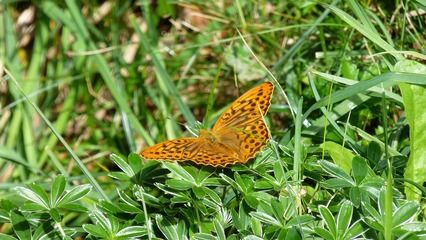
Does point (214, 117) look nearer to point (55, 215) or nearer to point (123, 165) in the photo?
point (123, 165)

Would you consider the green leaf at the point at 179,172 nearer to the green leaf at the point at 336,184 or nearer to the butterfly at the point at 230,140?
the butterfly at the point at 230,140

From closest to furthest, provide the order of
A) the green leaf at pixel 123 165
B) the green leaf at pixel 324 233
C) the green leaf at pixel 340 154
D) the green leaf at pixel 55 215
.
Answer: the green leaf at pixel 324 233 < the green leaf at pixel 55 215 < the green leaf at pixel 123 165 < the green leaf at pixel 340 154

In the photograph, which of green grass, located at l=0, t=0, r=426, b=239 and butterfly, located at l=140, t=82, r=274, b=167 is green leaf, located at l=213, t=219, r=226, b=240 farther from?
butterfly, located at l=140, t=82, r=274, b=167

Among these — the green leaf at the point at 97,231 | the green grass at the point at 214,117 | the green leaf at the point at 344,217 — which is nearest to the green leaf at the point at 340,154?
the green grass at the point at 214,117

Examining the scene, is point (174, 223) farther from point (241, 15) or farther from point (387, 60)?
point (241, 15)

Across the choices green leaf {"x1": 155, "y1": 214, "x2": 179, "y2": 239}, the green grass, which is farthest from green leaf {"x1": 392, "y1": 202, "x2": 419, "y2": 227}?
green leaf {"x1": 155, "y1": 214, "x2": 179, "y2": 239}

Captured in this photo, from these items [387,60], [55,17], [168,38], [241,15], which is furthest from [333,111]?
[55,17]

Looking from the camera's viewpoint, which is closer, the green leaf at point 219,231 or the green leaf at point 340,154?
the green leaf at point 219,231

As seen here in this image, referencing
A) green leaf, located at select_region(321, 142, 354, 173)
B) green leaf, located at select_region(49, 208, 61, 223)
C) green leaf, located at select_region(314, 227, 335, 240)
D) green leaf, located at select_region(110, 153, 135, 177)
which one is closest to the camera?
green leaf, located at select_region(314, 227, 335, 240)
